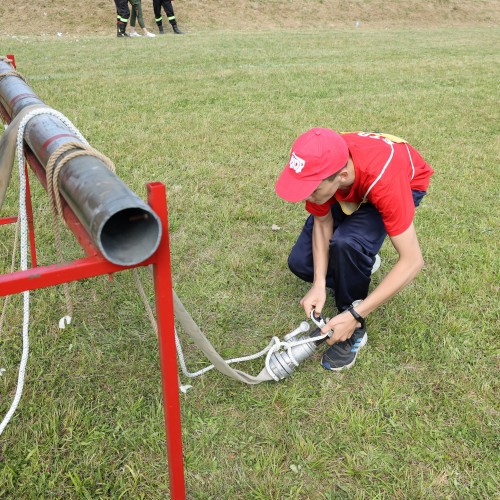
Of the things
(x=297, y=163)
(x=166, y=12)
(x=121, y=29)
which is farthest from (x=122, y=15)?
(x=297, y=163)

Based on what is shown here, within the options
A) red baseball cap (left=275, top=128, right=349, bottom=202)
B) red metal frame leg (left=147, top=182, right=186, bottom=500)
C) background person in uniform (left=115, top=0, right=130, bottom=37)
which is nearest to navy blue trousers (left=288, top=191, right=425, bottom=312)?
red baseball cap (left=275, top=128, right=349, bottom=202)

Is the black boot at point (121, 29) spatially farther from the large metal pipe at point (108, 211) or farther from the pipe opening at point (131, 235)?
the pipe opening at point (131, 235)

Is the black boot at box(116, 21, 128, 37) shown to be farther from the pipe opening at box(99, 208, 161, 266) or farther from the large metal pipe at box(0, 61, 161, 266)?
the pipe opening at box(99, 208, 161, 266)

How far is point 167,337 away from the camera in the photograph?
1318mm

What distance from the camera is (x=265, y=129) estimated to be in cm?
571

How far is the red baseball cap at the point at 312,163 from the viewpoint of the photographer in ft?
6.17

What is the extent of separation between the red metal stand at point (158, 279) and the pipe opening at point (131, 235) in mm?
36

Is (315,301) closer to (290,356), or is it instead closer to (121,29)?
(290,356)

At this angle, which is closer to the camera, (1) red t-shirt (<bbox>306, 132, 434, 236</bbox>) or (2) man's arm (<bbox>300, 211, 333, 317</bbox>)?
(1) red t-shirt (<bbox>306, 132, 434, 236</bbox>)

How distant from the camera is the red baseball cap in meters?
1.88

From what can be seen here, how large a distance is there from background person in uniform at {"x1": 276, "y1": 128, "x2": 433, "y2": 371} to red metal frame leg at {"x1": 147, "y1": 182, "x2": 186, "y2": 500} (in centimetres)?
79

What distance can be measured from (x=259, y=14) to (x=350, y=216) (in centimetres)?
1736

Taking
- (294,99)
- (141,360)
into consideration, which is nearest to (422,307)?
(141,360)

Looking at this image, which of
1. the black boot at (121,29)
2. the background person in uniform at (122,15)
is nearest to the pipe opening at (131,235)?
the background person in uniform at (122,15)
